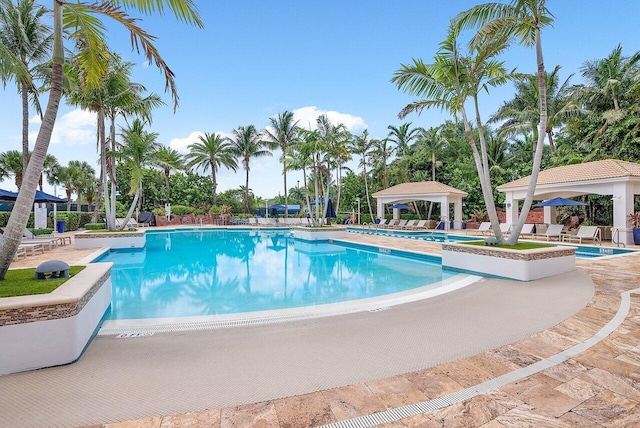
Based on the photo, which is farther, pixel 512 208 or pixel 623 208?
pixel 512 208

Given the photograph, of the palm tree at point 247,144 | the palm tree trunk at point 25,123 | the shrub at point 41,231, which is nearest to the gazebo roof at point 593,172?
the palm tree at point 247,144

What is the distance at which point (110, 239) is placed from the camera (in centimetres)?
1420

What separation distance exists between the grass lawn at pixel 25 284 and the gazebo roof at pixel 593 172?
1774 centimetres

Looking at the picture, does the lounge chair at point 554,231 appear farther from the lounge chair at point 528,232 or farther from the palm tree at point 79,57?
the palm tree at point 79,57

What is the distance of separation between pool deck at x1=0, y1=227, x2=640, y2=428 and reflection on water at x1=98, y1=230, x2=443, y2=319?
2.97 m

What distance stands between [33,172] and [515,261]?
28.0ft

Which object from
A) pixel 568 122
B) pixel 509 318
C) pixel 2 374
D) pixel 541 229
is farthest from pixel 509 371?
pixel 568 122

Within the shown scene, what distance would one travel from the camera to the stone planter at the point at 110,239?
13609 mm

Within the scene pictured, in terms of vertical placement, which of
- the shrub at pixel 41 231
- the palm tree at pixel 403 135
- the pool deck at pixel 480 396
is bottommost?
the pool deck at pixel 480 396

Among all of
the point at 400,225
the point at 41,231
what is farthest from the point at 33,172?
the point at 400,225

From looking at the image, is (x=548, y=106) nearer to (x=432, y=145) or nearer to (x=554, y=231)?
(x=432, y=145)

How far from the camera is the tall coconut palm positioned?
26.9 ft

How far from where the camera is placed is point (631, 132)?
18.1 m

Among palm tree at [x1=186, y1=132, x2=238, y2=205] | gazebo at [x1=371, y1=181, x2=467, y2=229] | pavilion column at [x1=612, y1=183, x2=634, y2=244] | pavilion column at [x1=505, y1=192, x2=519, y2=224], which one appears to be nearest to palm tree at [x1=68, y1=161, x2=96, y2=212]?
palm tree at [x1=186, y1=132, x2=238, y2=205]
